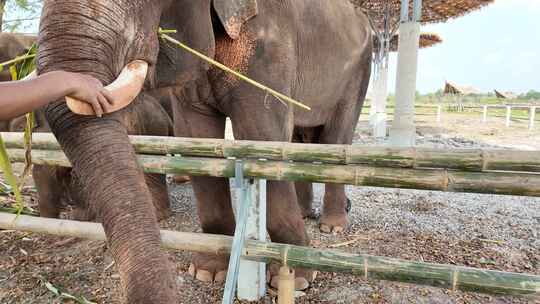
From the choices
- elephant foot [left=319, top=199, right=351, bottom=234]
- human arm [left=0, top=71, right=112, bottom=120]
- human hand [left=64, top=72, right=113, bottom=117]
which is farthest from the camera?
elephant foot [left=319, top=199, right=351, bottom=234]

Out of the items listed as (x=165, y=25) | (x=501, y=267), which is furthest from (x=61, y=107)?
(x=501, y=267)

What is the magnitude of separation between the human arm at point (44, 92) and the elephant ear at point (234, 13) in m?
1.10

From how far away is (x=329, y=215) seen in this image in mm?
3936

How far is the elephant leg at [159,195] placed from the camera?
402cm

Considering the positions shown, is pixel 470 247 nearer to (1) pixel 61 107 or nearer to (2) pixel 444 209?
(2) pixel 444 209

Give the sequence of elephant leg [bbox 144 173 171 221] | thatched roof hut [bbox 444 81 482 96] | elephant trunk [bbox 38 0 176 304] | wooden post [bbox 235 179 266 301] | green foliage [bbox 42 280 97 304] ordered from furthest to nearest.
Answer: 1. thatched roof hut [bbox 444 81 482 96]
2. elephant leg [bbox 144 173 171 221]
3. green foliage [bbox 42 280 97 304]
4. wooden post [bbox 235 179 266 301]
5. elephant trunk [bbox 38 0 176 304]

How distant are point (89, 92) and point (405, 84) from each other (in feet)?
22.4

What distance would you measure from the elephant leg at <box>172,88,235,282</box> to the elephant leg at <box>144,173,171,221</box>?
1.10 meters

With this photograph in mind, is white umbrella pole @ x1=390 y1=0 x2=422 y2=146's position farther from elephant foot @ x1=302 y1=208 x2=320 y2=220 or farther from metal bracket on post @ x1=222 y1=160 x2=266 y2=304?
metal bracket on post @ x1=222 y1=160 x2=266 y2=304

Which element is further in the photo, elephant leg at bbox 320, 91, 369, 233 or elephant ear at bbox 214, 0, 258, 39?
elephant leg at bbox 320, 91, 369, 233

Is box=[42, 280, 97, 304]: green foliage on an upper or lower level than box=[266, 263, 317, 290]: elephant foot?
lower

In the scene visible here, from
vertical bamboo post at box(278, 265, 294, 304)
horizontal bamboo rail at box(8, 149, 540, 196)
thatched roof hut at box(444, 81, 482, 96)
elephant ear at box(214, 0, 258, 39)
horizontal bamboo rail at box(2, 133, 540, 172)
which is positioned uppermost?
thatched roof hut at box(444, 81, 482, 96)

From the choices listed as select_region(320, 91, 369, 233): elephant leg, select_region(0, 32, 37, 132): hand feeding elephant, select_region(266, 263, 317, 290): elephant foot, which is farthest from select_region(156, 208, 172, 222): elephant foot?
select_region(0, 32, 37, 132): hand feeding elephant

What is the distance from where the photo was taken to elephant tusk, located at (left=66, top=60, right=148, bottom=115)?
1276 millimetres
